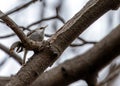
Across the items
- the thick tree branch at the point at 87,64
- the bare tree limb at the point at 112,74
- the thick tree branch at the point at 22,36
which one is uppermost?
the thick tree branch at the point at 87,64

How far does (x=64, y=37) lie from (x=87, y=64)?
0.25 m

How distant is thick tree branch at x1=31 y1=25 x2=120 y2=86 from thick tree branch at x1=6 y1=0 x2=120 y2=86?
207 mm

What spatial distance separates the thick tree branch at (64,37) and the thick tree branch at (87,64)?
0.68ft

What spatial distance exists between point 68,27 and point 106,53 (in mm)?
272

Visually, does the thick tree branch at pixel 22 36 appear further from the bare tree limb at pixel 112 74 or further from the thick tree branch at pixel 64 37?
the bare tree limb at pixel 112 74

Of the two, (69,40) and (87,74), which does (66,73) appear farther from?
(69,40)

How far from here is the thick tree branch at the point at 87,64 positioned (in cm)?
92

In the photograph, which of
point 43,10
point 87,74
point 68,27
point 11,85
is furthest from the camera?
point 43,10

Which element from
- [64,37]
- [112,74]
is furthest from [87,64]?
[64,37]

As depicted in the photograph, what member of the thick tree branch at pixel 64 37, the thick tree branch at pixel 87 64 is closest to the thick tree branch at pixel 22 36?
the thick tree branch at pixel 64 37

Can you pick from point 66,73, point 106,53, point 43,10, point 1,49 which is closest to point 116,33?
point 106,53

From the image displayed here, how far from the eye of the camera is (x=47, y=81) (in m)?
0.99

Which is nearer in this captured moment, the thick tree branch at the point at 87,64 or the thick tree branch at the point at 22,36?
the thick tree branch at the point at 22,36

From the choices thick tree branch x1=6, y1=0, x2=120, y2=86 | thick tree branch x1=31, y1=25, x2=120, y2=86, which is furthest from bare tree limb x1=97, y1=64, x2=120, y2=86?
thick tree branch x1=6, y1=0, x2=120, y2=86
